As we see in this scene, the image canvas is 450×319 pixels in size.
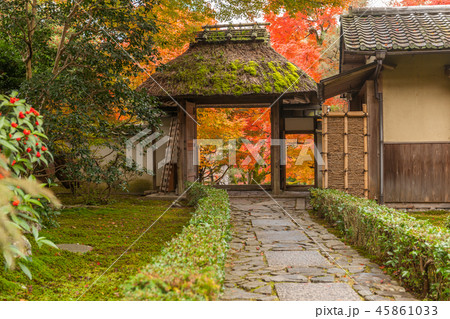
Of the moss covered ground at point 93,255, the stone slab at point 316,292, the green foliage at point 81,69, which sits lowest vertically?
the moss covered ground at point 93,255

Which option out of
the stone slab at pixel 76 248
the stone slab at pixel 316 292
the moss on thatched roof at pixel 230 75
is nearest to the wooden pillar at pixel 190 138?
the moss on thatched roof at pixel 230 75

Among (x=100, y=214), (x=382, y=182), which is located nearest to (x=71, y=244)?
(x=100, y=214)

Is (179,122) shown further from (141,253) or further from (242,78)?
(141,253)

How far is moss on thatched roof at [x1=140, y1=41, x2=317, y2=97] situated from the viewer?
36.6ft

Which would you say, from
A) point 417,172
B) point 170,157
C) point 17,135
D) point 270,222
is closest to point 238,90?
point 170,157

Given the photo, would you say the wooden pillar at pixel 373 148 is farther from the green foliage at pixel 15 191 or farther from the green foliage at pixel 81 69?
the green foliage at pixel 15 191

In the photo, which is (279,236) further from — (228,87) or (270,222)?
(228,87)

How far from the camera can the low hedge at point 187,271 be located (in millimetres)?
2555

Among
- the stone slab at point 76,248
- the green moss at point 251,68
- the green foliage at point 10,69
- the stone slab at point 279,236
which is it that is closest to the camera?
the stone slab at point 76,248

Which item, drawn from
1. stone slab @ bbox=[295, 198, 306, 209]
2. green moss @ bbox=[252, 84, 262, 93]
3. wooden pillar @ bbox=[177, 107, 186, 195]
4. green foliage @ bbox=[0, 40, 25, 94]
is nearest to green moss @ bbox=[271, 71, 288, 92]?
green moss @ bbox=[252, 84, 262, 93]

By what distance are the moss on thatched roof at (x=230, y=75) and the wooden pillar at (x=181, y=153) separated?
0.88 meters

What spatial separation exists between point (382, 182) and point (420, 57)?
9.61ft

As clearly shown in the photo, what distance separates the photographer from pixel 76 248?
19.1ft
